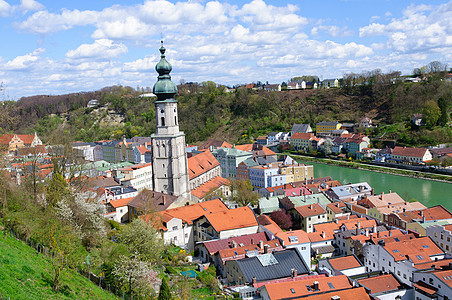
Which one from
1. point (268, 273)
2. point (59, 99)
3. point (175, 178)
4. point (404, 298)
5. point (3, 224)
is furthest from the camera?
point (59, 99)

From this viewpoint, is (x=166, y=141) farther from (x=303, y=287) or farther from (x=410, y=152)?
(x=410, y=152)

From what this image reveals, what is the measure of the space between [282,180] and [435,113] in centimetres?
2964

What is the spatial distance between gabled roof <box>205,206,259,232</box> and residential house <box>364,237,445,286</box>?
6.00m

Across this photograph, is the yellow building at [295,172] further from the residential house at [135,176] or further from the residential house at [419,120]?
the residential house at [419,120]

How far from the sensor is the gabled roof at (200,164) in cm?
3124

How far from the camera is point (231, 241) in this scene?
1869 cm

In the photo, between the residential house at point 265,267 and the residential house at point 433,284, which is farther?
the residential house at point 265,267

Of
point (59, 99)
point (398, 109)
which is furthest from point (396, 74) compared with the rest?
point (59, 99)

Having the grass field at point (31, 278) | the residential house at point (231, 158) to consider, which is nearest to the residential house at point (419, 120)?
the residential house at point (231, 158)

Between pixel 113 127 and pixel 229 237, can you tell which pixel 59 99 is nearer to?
pixel 113 127

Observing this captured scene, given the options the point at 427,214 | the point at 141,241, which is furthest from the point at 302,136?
the point at 141,241

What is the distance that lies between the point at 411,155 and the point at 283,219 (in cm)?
2774

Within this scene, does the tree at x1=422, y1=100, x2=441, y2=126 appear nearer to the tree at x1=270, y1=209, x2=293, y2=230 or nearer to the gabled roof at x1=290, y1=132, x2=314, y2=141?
the gabled roof at x1=290, y1=132, x2=314, y2=141

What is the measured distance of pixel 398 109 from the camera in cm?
6359
